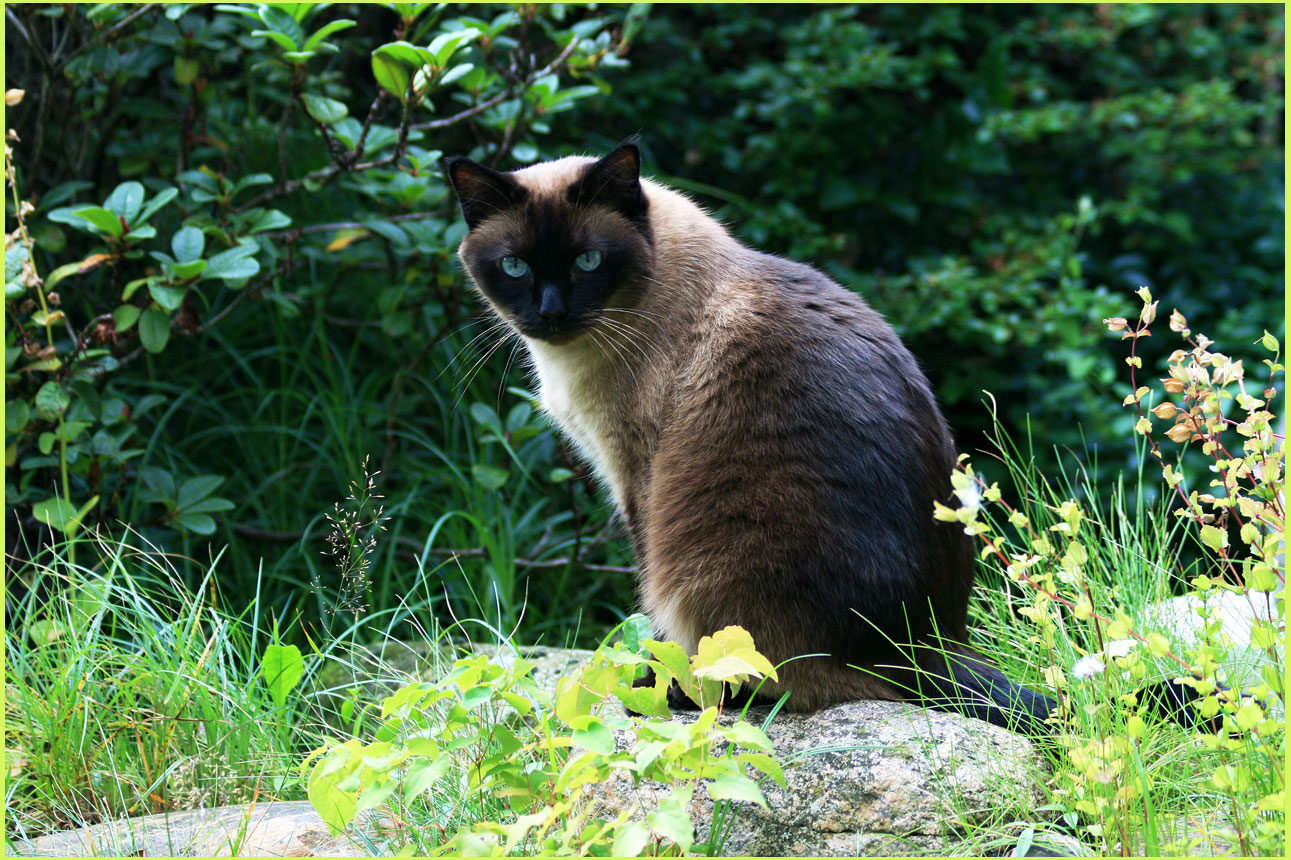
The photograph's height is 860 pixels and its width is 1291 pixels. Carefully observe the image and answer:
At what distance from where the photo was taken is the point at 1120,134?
4.69 meters

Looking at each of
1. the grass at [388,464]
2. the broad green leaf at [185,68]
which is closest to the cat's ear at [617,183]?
the grass at [388,464]

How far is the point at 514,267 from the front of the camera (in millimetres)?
2438

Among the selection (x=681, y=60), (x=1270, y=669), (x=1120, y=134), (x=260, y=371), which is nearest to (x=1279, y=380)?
(x=1120, y=134)

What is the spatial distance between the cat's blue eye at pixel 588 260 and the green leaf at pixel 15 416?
1456 millimetres

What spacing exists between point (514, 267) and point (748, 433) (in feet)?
2.36

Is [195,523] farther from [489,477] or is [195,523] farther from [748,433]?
[748,433]

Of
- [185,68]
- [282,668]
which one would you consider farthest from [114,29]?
[282,668]

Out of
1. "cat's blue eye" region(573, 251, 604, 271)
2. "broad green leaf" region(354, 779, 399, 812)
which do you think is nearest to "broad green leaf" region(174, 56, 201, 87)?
"cat's blue eye" region(573, 251, 604, 271)

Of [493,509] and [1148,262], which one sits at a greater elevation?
[1148,262]

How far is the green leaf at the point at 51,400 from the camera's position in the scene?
101 inches

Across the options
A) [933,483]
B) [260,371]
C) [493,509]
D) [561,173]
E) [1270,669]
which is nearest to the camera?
[1270,669]

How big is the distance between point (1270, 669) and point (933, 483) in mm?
736

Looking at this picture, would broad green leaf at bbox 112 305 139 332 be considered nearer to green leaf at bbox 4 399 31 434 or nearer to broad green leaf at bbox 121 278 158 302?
broad green leaf at bbox 121 278 158 302

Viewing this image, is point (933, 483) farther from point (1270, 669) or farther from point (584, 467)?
point (584, 467)
